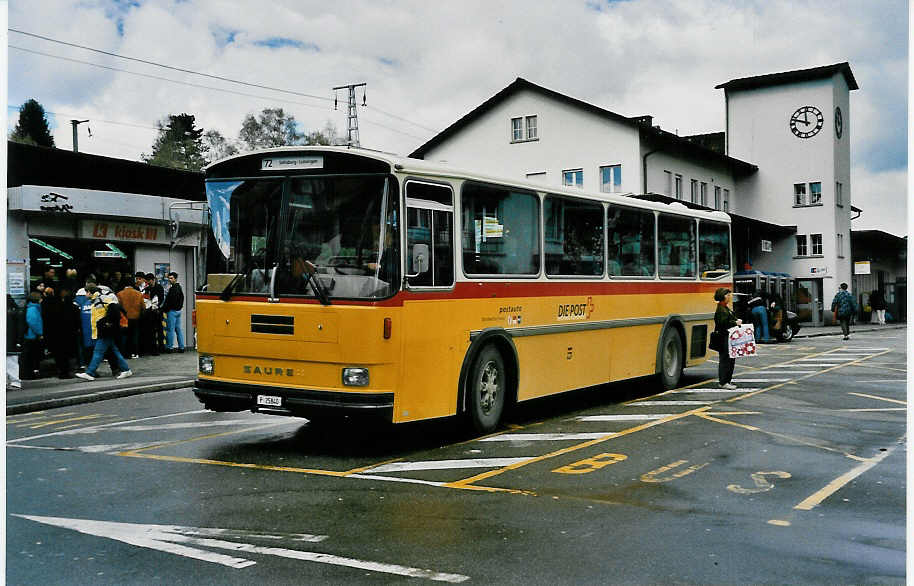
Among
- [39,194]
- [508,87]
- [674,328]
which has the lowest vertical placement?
[674,328]

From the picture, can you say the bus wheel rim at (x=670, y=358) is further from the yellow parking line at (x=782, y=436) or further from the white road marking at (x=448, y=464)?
the white road marking at (x=448, y=464)

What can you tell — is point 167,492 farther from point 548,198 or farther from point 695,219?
point 695,219

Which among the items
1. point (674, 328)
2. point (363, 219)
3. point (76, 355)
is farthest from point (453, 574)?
point (76, 355)

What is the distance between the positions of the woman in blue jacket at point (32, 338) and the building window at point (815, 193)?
1924 inches

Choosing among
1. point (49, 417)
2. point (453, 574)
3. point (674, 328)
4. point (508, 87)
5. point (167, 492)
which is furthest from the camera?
point (508, 87)

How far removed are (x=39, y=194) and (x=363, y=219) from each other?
14.3 metres

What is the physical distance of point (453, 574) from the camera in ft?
18.7

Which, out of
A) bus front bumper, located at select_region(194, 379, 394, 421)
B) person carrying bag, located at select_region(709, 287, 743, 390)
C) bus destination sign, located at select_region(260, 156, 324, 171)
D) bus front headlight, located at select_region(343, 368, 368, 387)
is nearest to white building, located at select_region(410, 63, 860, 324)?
person carrying bag, located at select_region(709, 287, 743, 390)

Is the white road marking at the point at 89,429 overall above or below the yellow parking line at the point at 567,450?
above

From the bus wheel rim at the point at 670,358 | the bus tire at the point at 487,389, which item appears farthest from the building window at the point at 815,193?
the bus tire at the point at 487,389

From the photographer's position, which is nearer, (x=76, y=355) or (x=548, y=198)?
(x=548, y=198)

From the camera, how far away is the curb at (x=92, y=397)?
14.5 m

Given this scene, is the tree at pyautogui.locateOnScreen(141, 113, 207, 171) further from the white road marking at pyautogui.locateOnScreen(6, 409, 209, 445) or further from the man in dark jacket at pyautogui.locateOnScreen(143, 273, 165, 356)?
the white road marking at pyautogui.locateOnScreen(6, 409, 209, 445)

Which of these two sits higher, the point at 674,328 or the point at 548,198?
the point at 548,198
